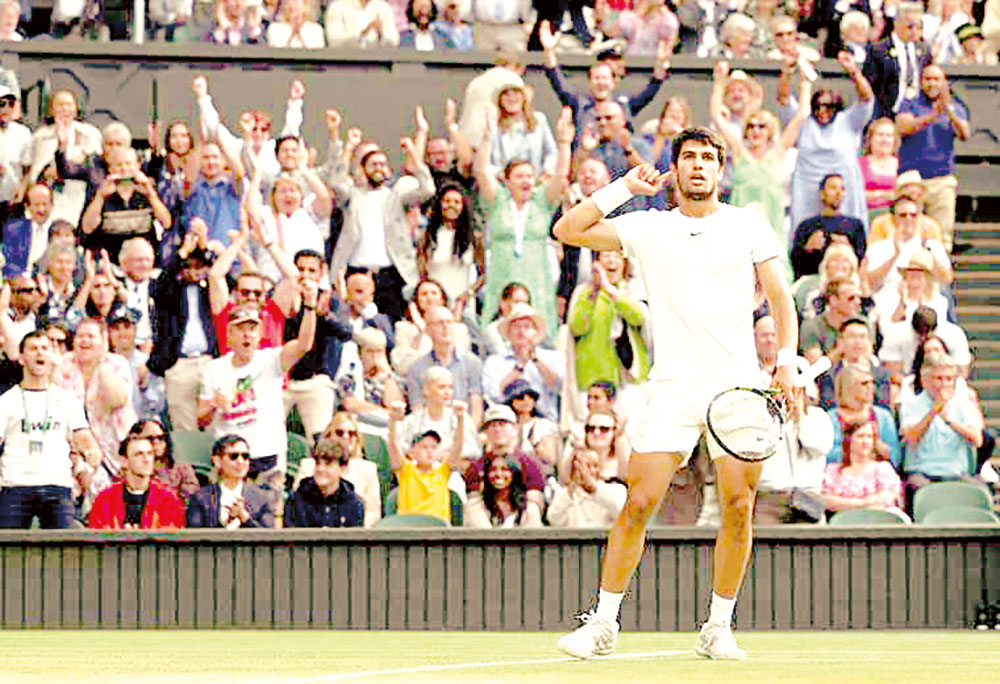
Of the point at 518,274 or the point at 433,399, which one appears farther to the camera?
the point at 518,274

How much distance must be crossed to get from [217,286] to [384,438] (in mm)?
1607

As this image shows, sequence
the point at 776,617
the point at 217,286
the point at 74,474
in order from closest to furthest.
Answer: the point at 776,617 → the point at 74,474 → the point at 217,286

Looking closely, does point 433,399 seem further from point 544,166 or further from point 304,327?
point 544,166

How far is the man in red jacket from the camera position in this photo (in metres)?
12.8

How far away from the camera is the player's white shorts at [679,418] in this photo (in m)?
7.96

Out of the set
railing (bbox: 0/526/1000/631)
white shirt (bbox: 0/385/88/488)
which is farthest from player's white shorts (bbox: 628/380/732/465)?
white shirt (bbox: 0/385/88/488)

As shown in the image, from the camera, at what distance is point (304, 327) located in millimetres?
14188

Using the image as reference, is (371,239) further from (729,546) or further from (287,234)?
(729,546)

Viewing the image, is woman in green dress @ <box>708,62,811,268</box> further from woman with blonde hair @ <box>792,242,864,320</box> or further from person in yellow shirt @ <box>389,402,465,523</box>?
person in yellow shirt @ <box>389,402,465,523</box>

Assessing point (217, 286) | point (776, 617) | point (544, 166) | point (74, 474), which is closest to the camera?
point (776, 617)

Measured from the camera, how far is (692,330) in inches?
314

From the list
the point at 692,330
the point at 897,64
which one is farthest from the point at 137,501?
the point at 897,64

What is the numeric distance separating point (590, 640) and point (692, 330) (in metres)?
1.10

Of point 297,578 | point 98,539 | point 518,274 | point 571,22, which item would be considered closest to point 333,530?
point 297,578
